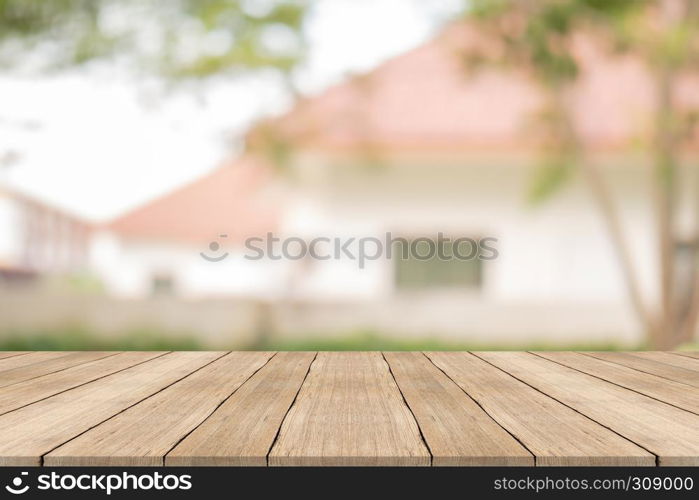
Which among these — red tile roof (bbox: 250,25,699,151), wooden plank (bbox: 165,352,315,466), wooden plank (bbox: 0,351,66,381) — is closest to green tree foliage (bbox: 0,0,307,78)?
red tile roof (bbox: 250,25,699,151)

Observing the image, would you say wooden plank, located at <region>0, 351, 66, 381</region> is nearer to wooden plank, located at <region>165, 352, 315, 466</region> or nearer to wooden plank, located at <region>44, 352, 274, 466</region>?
wooden plank, located at <region>44, 352, 274, 466</region>

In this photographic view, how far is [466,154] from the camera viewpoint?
305cm

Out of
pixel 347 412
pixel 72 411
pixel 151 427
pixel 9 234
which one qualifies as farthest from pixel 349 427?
pixel 9 234

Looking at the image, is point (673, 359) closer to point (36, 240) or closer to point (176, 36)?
point (176, 36)

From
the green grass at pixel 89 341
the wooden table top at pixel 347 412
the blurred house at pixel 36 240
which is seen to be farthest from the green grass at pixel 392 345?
the wooden table top at pixel 347 412

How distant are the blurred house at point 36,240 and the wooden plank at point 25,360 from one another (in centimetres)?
88

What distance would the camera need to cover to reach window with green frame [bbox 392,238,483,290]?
289cm

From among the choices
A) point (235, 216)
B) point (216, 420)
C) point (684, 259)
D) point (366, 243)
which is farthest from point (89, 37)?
point (684, 259)

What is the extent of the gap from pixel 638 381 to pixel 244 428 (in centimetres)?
88

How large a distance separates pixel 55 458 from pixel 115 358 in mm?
1095

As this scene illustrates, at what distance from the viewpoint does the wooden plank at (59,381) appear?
1.23 meters

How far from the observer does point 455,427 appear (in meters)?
→ 1.00

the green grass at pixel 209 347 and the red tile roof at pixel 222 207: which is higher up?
the red tile roof at pixel 222 207

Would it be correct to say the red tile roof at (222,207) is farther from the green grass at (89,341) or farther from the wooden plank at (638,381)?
the wooden plank at (638,381)
